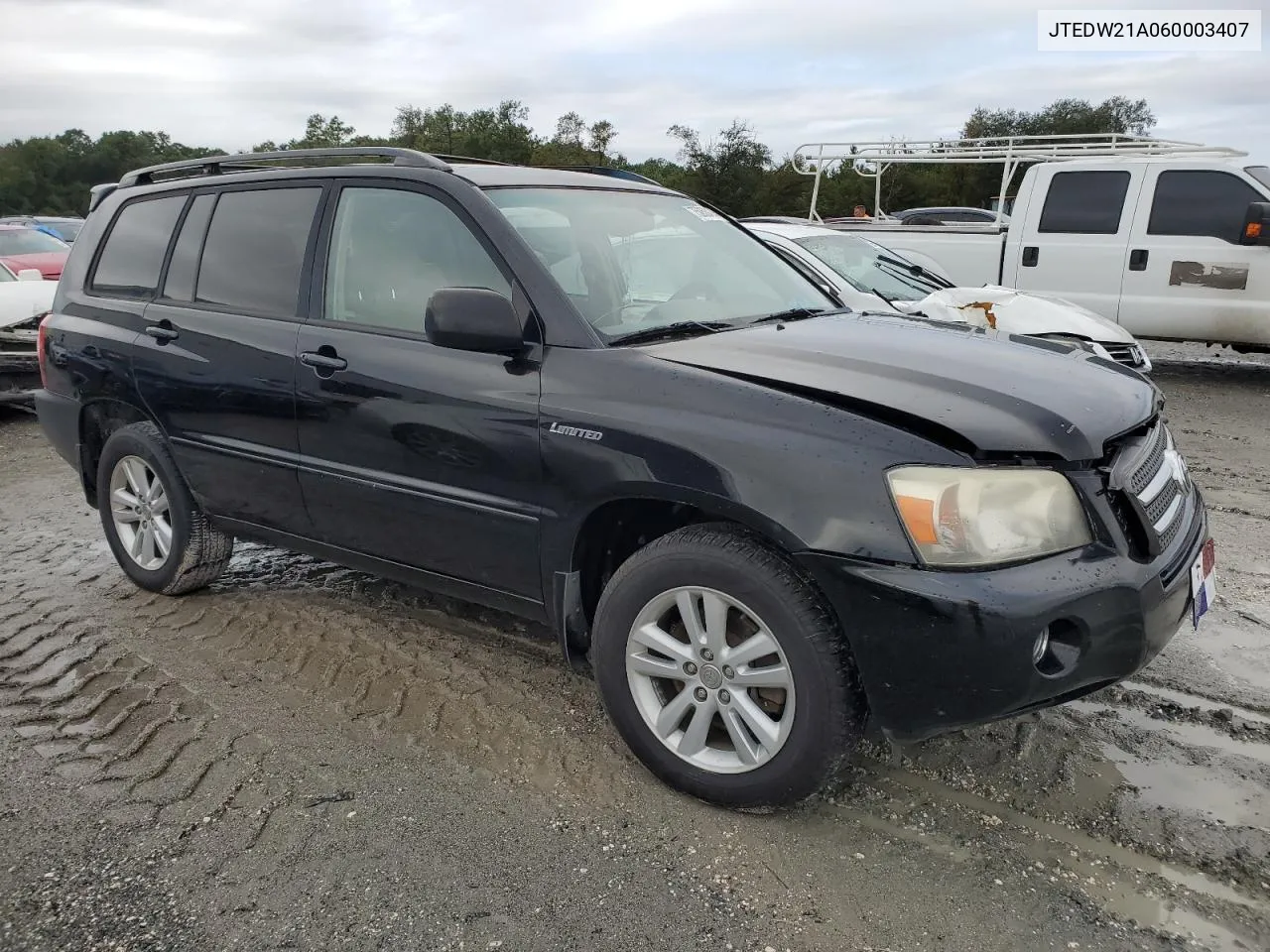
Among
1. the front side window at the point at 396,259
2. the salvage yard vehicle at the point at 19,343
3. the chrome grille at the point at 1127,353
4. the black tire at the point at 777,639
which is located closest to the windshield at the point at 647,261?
the front side window at the point at 396,259

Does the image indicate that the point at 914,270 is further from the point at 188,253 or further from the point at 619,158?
the point at 619,158

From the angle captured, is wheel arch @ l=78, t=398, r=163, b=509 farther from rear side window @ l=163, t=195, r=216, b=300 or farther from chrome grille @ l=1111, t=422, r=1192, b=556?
chrome grille @ l=1111, t=422, r=1192, b=556

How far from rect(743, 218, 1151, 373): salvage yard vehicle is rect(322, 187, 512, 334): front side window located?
3.52m

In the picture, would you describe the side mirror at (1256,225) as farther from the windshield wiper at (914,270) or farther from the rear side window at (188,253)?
the rear side window at (188,253)

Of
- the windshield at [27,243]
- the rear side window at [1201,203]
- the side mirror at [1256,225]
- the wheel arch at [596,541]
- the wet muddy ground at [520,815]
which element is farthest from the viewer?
the windshield at [27,243]

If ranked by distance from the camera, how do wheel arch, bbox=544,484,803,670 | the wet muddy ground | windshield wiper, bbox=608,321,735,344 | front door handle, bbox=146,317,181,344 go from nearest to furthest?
1. the wet muddy ground
2. wheel arch, bbox=544,484,803,670
3. windshield wiper, bbox=608,321,735,344
4. front door handle, bbox=146,317,181,344

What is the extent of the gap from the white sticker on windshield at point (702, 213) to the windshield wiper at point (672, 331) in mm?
908

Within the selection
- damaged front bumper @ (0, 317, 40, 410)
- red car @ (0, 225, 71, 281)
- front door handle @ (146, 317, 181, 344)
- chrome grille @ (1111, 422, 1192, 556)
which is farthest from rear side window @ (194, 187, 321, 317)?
red car @ (0, 225, 71, 281)

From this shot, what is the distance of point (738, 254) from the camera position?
3.80 m

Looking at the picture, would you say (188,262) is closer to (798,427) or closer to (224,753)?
(224,753)

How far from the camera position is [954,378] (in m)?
2.63

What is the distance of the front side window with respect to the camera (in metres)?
3.13

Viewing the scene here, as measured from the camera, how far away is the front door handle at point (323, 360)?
3295 millimetres

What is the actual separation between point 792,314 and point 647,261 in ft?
1.78
